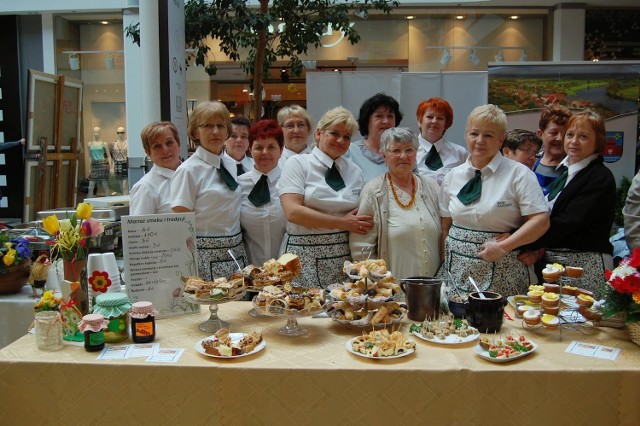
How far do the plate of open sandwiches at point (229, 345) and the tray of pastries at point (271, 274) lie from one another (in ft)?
0.66

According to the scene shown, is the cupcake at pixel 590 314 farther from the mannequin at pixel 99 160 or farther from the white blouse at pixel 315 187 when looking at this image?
the mannequin at pixel 99 160

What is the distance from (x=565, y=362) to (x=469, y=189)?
3.23ft

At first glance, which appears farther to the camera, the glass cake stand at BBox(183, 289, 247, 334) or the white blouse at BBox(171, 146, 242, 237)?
the white blouse at BBox(171, 146, 242, 237)

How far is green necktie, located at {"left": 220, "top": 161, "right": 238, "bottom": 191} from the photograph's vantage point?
9.32 ft

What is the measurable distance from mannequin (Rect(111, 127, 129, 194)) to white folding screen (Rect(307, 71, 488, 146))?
4735 millimetres

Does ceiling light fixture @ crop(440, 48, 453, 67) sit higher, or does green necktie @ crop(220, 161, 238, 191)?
ceiling light fixture @ crop(440, 48, 453, 67)

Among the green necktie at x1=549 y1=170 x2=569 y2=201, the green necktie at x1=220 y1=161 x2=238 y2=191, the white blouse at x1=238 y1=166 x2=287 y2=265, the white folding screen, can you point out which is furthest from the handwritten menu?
the white folding screen

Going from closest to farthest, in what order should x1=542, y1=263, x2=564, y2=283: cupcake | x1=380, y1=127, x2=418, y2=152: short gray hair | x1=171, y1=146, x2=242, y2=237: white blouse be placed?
x1=542, y1=263, x2=564, y2=283: cupcake < x1=380, y1=127, x2=418, y2=152: short gray hair < x1=171, y1=146, x2=242, y2=237: white blouse

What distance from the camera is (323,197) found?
2.79 meters

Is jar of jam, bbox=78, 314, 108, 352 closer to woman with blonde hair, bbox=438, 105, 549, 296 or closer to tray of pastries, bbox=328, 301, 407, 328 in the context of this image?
tray of pastries, bbox=328, 301, 407, 328

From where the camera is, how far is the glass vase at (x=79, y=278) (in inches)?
84.5

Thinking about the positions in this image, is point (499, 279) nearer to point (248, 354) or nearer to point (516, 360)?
point (516, 360)

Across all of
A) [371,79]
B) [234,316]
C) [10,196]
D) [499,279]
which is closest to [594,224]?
[499,279]

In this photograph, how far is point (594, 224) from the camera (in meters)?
2.66
